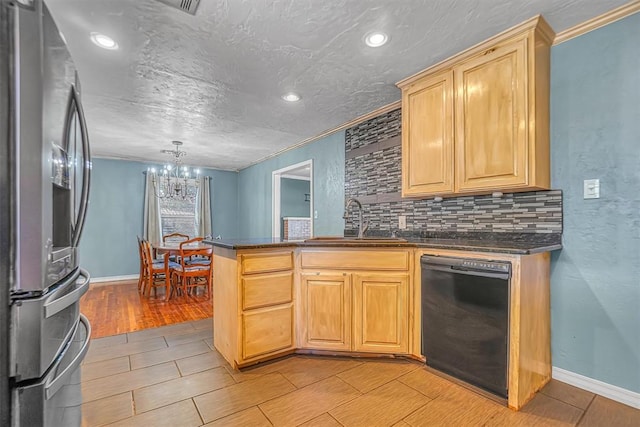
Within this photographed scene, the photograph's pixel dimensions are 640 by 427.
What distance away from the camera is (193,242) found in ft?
16.0

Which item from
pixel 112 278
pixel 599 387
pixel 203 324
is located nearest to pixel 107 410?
pixel 203 324

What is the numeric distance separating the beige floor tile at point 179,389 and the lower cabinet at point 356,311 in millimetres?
666

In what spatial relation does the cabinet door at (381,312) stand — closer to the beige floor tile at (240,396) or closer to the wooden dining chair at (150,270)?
the beige floor tile at (240,396)

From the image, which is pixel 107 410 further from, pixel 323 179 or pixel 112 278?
pixel 112 278

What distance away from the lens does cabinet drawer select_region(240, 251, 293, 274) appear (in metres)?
2.15

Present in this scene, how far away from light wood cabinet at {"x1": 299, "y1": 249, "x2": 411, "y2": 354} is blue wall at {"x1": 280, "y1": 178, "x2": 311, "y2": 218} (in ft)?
15.8

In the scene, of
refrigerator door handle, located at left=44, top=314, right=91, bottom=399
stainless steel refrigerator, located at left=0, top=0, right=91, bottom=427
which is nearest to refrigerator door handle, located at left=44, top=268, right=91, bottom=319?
stainless steel refrigerator, located at left=0, top=0, right=91, bottom=427

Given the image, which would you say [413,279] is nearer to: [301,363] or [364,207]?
[301,363]

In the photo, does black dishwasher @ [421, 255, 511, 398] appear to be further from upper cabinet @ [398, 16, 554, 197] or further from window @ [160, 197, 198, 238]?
window @ [160, 197, 198, 238]

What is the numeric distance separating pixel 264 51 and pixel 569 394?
302 centimetres

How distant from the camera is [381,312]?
2.28 meters

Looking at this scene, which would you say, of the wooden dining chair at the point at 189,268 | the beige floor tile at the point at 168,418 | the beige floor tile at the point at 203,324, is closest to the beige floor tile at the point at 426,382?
the beige floor tile at the point at 168,418

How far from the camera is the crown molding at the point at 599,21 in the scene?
173 cm

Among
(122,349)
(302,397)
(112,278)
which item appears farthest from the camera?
(112,278)
